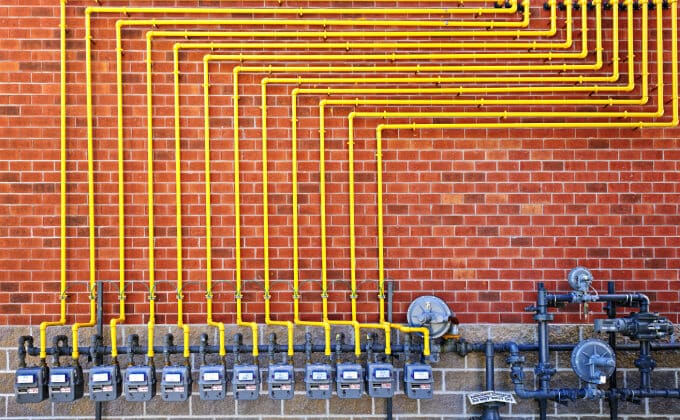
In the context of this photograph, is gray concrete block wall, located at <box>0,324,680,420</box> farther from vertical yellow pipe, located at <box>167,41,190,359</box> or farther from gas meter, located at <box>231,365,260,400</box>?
gas meter, located at <box>231,365,260,400</box>

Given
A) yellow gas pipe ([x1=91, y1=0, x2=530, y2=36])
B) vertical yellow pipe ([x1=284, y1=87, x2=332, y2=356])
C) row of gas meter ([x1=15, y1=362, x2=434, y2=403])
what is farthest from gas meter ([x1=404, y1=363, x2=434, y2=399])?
yellow gas pipe ([x1=91, y1=0, x2=530, y2=36])

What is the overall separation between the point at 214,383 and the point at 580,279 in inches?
121

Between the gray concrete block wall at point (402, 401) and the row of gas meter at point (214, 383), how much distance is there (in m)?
0.34

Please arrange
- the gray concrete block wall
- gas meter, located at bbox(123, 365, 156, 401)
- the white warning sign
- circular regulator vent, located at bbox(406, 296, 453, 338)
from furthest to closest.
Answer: the gray concrete block wall, circular regulator vent, located at bbox(406, 296, 453, 338), the white warning sign, gas meter, located at bbox(123, 365, 156, 401)

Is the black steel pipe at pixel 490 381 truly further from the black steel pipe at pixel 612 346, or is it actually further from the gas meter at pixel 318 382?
the gas meter at pixel 318 382

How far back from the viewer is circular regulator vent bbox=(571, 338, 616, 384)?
14.8ft

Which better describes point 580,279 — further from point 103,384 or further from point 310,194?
point 103,384

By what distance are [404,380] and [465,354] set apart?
580mm

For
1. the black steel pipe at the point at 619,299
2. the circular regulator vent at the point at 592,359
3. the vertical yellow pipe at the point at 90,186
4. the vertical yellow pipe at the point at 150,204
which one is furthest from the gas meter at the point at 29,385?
the circular regulator vent at the point at 592,359

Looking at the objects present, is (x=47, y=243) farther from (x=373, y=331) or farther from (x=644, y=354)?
(x=644, y=354)

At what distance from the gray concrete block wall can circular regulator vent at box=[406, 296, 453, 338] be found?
26 centimetres

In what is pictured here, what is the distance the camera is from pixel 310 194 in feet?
16.1

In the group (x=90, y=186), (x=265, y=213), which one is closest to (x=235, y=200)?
(x=265, y=213)

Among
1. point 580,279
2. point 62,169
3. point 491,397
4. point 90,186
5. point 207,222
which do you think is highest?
point 62,169
